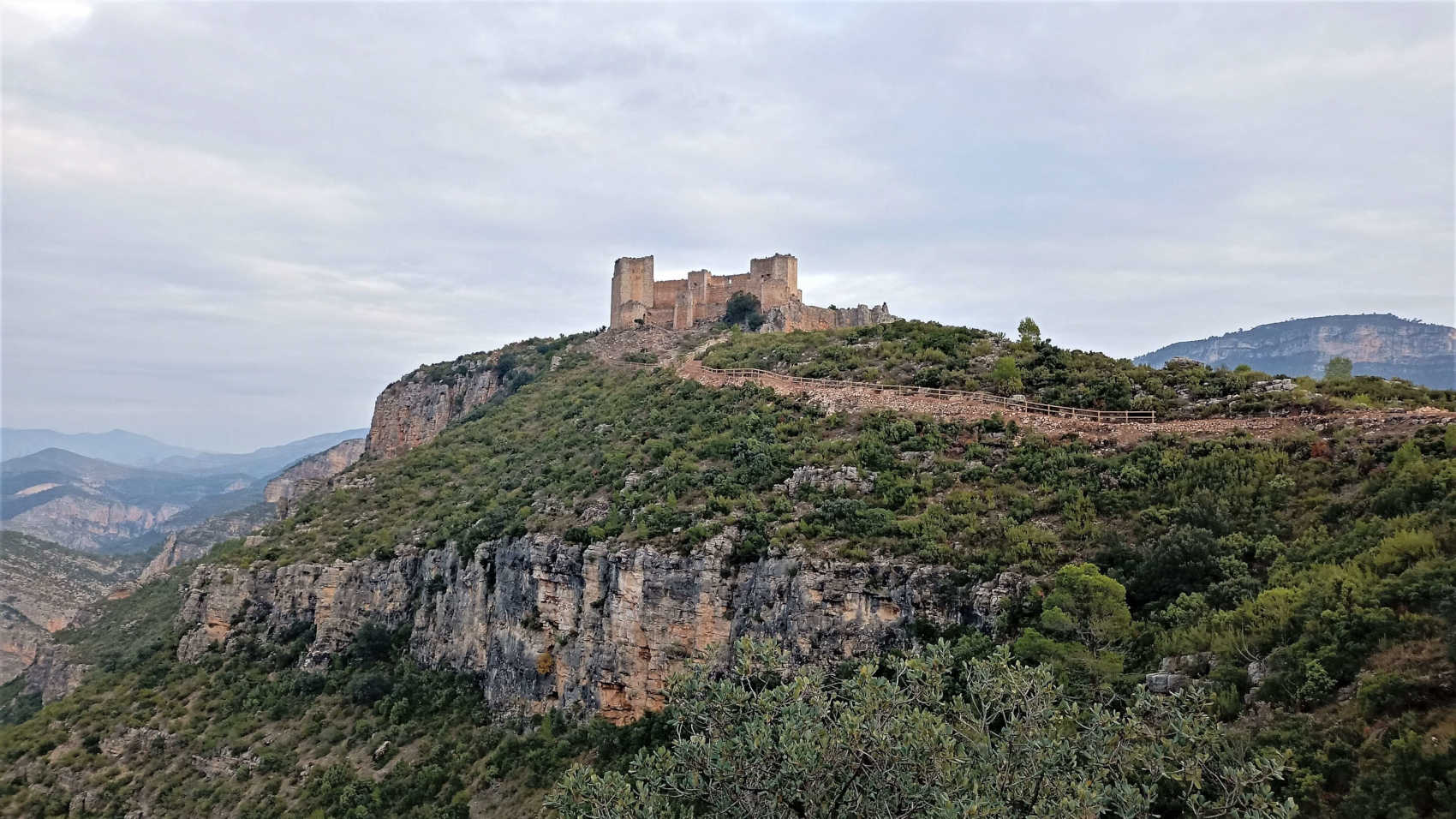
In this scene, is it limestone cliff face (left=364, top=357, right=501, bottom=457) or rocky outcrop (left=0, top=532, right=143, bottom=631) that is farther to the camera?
rocky outcrop (left=0, top=532, right=143, bottom=631)

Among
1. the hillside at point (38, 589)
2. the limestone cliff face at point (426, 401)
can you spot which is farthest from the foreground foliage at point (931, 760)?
the hillside at point (38, 589)

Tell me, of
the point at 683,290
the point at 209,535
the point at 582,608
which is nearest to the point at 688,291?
the point at 683,290

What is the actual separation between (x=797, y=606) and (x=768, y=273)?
44.1 metres

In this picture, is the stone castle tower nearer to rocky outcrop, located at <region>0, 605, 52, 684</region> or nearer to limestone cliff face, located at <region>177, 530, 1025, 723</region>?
limestone cliff face, located at <region>177, 530, 1025, 723</region>

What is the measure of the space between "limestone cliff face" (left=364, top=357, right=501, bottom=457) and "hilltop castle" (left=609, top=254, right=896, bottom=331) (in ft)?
42.8

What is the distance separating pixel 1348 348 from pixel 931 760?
188 metres

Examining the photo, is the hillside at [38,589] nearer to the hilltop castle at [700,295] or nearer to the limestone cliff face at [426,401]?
the limestone cliff face at [426,401]

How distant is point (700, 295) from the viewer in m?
66.2

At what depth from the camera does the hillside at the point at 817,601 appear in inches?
540

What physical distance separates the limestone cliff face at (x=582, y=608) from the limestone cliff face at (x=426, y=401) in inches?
1086

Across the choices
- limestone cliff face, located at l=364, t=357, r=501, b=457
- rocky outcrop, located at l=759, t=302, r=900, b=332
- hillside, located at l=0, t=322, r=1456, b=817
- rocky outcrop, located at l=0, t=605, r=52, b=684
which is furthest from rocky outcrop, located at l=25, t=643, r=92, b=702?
rocky outcrop, located at l=759, t=302, r=900, b=332

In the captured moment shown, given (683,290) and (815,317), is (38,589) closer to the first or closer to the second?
(683,290)

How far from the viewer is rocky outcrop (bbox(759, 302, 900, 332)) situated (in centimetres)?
6064

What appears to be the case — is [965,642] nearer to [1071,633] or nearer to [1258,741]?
[1071,633]
